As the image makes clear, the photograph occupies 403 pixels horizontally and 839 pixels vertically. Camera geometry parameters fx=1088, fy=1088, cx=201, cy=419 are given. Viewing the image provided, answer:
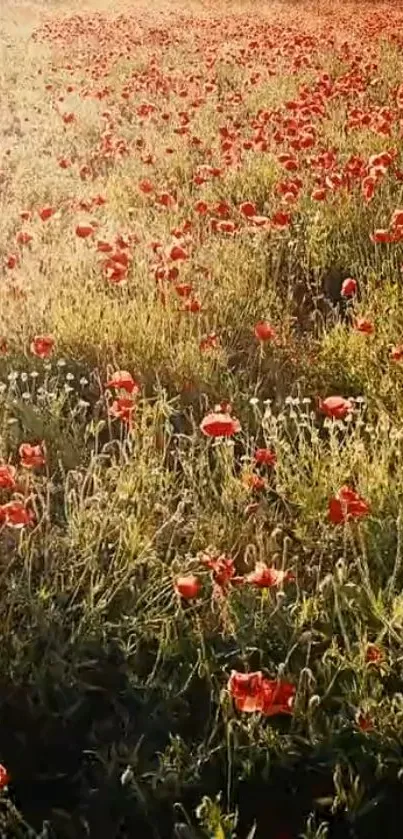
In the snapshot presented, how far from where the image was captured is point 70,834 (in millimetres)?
1988

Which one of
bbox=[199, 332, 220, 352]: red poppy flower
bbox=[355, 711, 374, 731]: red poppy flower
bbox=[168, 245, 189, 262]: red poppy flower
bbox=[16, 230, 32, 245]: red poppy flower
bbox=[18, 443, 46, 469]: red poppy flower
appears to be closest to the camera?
bbox=[355, 711, 374, 731]: red poppy flower

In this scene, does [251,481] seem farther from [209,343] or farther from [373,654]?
[209,343]

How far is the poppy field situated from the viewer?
6.76ft

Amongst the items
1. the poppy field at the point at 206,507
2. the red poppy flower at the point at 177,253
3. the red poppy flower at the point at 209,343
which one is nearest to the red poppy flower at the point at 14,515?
the poppy field at the point at 206,507

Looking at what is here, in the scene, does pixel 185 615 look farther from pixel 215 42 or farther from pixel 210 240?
pixel 215 42

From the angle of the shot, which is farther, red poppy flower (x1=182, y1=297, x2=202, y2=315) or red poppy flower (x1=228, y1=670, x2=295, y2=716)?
Result: red poppy flower (x1=182, y1=297, x2=202, y2=315)

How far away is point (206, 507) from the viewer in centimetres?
271

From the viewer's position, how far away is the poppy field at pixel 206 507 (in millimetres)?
2061

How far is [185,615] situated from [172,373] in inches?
48.9

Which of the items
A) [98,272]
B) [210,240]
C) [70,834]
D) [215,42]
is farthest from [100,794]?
[215,42]

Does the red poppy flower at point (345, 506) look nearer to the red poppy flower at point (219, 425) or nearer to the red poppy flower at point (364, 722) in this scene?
the red poppy flower at point (219, 425)

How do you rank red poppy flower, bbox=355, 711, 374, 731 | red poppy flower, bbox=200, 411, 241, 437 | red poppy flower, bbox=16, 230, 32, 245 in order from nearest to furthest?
red poppy flower, bbox=355, 711, 374, 731 → red poppy flower, bbox=200, 411, 241, 437 → red poppy flower, bbox=16, 230, 32, 245

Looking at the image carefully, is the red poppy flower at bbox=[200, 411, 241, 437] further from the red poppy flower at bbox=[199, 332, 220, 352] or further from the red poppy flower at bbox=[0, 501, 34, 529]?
the red poppy flower at bbox=[199, 332, 220, 352]

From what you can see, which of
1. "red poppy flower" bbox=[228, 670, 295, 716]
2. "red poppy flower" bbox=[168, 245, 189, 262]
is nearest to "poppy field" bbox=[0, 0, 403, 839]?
"red poppy flower" bbox=[228, 670, 295, 716]
